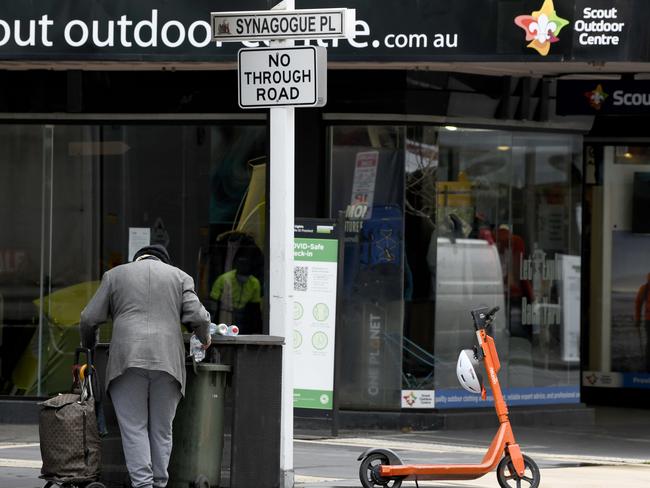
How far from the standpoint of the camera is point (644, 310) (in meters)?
16.7

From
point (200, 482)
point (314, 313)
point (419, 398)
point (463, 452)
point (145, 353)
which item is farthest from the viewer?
point (419, 398)

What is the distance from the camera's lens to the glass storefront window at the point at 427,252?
1377cm

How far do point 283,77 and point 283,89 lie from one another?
83 millimetres

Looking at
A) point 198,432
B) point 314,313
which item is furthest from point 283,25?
point 314,313

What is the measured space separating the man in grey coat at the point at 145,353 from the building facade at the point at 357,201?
4.51 meters

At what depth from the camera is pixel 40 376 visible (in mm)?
14359

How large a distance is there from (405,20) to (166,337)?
4.82 m

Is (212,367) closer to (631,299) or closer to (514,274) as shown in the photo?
(514,274)

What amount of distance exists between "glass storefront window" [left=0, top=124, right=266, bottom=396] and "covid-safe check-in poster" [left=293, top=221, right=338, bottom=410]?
1.16 metres

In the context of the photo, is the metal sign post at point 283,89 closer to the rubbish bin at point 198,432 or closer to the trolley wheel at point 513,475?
the rubbish bin at point 198,432

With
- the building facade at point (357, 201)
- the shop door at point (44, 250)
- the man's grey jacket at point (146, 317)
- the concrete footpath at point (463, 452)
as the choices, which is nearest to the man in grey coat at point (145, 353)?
the man's grey jacket at point (146, 317)

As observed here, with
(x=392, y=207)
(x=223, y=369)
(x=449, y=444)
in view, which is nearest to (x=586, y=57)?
(x=392, y=207)

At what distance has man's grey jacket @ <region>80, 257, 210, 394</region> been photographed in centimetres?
845

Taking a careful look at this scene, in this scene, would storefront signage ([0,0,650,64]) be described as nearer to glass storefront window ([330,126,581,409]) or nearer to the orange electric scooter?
glass storefront window ([330,126,581,409])
